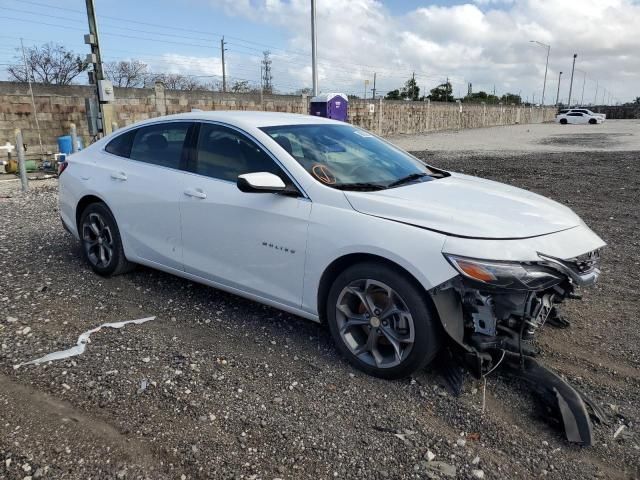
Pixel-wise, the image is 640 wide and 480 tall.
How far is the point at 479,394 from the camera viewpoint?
3.14 metres

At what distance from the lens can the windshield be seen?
3.64m

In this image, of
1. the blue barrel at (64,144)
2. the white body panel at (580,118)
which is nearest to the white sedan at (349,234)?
the blue barrel at (64,144)

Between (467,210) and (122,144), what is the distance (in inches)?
130

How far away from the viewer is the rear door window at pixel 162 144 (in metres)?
4.32

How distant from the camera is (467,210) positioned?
10.4 ft

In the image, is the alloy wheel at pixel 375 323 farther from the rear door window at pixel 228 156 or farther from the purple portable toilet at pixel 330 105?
the purple portable toilet at pixel 330 105

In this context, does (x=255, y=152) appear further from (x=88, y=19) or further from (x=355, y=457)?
(x=88, y=19)

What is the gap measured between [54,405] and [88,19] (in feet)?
45.6

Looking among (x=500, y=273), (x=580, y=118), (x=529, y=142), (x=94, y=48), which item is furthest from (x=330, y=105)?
(x=580, y=118)

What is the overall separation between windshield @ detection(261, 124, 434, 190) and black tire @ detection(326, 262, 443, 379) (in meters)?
0.65

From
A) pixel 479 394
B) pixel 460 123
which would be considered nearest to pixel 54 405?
pixel 479 394

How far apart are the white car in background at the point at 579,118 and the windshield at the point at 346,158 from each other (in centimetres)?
5715

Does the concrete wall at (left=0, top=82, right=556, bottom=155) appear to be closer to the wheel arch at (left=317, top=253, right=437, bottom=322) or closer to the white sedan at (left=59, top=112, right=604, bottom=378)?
the white sedan at (left=59, top=112, right=604, bottom=378)

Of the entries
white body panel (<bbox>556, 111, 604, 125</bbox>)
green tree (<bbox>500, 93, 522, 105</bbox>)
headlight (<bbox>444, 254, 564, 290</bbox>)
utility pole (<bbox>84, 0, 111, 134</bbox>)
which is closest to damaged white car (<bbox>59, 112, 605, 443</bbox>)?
headlight (<bbox>444, 254, 564, 290</bbox>)
